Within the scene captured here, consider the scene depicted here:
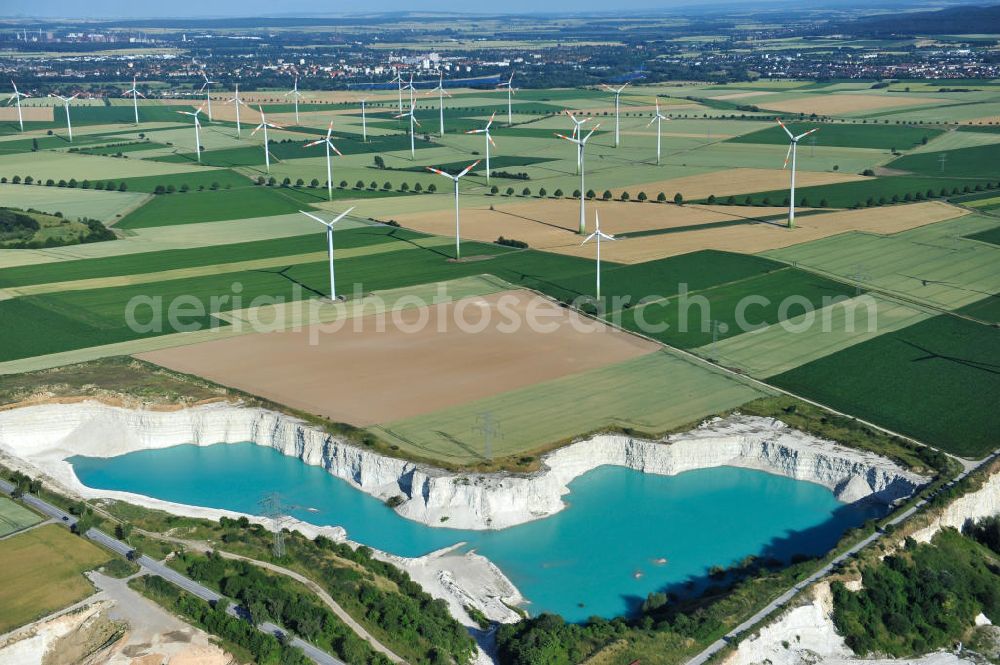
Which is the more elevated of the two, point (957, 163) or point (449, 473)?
point (957, 163)

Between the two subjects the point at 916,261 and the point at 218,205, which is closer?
the point at 916,261

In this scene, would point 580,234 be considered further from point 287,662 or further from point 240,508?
point 287,662

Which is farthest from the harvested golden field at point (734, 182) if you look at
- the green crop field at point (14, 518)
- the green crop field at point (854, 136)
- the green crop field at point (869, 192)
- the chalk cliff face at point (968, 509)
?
the green crop field at point (14, 518)

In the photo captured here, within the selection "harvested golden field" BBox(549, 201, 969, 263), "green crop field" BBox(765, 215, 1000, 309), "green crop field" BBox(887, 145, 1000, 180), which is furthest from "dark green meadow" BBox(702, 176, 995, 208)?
"green crop field" BBox(765, 215, 1000, 309)

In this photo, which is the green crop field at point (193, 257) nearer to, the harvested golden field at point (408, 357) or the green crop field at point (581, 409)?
the harvested golden field at point (408, 357)

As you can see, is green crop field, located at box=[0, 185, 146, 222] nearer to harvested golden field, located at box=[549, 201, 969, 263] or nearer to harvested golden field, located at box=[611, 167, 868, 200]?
harvested golden field, located at box=[549, 201, 969, 263]

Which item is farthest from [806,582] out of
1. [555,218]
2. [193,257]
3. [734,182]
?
[734,182]

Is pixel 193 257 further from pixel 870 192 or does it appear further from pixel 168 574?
pixel 870 192
